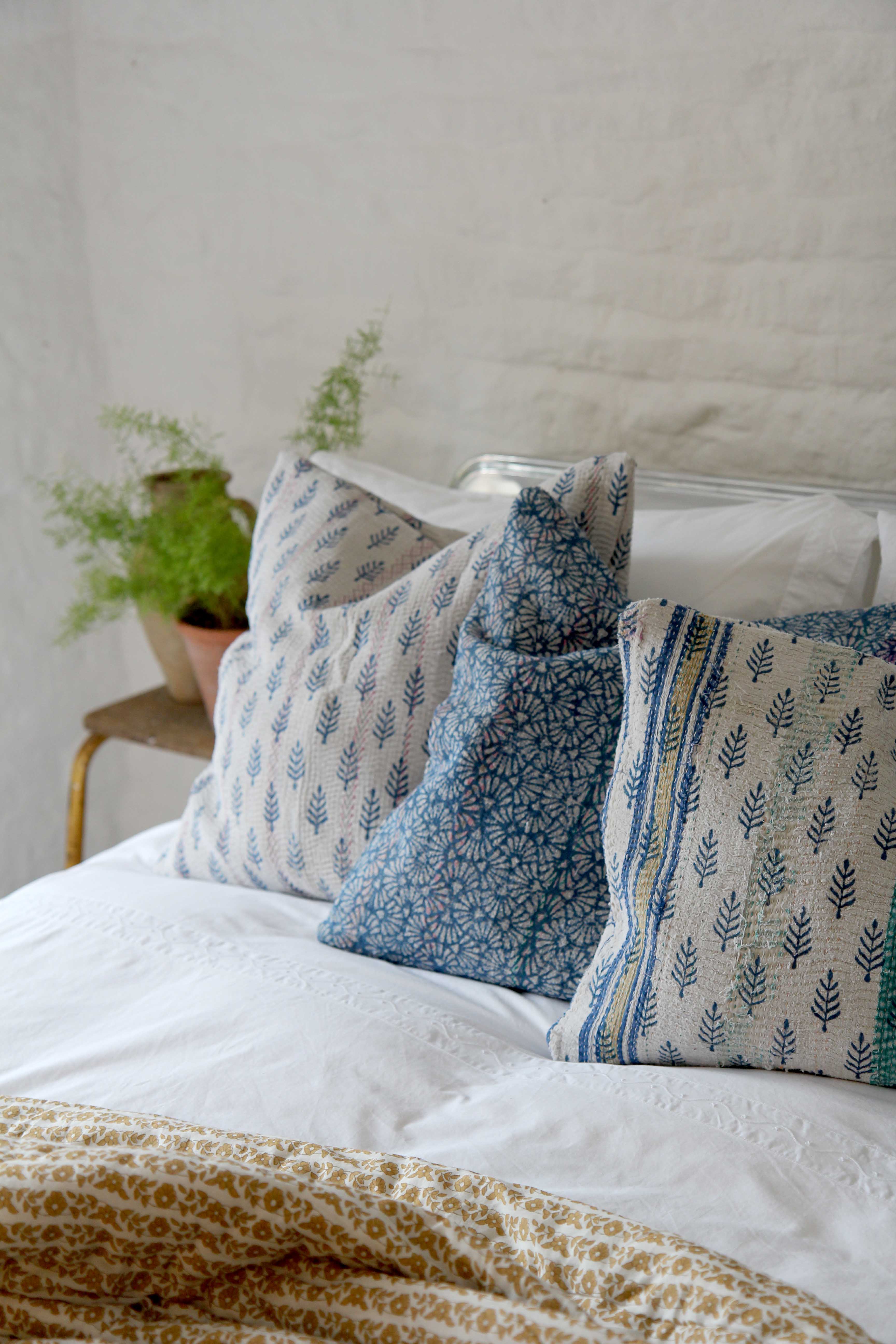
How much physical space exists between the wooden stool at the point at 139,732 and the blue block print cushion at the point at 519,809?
A: 0.78 m

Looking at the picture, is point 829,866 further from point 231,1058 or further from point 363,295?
point 363,295

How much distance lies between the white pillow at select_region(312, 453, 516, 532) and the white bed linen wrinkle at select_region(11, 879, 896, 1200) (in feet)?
1.85

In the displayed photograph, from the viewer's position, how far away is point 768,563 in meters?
1.16

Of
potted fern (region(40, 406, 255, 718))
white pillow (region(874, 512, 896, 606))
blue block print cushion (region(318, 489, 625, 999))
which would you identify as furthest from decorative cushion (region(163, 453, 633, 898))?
potted fern (region(40, 406, 255, 718))

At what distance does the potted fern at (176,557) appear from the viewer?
5.29 feet

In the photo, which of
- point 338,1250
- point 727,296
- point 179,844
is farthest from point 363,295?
point 338,1250

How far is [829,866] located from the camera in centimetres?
77

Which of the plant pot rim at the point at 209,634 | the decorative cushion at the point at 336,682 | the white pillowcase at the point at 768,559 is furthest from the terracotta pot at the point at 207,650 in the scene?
the white pillowcase at the point at 768,559

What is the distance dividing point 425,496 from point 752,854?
2.69 ft

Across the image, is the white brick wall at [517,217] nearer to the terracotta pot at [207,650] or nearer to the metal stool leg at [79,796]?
the terracotta pot at [207,650]

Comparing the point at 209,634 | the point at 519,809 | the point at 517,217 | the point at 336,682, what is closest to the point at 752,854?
the point at 519,809

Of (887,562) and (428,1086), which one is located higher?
(887,562)

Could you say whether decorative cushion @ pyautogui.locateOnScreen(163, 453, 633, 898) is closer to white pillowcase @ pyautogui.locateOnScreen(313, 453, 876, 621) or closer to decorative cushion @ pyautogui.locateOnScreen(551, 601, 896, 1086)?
white pillowcase @ pyautogui.locateOnScreen(313, 453, 876, 621)

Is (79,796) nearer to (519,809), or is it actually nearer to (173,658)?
(173,658)
